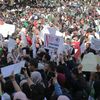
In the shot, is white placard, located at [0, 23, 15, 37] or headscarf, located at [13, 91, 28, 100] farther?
white placard, located at [0, 23, 15, 37]

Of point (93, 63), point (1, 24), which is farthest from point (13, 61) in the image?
point (1, 24)

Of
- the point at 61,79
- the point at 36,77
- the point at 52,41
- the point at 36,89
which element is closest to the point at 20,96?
the point at 36,89

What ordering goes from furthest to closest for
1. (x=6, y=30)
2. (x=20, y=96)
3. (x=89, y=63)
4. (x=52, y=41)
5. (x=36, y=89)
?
(x=6, y=30)
(x=52, y=41)
(x=89, y=63)
(x=36, y=89)
(x=20, y=96)

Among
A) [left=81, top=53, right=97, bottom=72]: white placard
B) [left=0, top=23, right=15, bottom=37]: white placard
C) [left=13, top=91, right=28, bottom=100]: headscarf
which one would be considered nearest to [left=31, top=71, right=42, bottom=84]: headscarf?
[left=81, top=53, right=97, bottom=72]: white placard

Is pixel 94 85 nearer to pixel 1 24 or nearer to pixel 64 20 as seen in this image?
pixel 1 24

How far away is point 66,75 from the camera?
974 centimetres

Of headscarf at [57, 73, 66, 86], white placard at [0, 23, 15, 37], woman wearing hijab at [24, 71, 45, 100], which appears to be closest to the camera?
woman wearing hijab at [24, 71, 45, 100]

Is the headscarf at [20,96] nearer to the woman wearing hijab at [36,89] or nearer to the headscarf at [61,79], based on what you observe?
the woman wearing hijab at [36,89]

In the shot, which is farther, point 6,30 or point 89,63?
point 6,30

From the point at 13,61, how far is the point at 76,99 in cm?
355

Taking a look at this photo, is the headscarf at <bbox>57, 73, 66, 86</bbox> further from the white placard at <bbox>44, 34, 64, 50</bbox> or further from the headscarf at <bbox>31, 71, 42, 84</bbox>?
the white placard at <bbox>44, 34, 64, 50</bbox>

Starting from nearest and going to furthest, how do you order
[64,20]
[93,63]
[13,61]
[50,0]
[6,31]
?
[93,63]
[13,61]
[6,31]
[64,20]
[50,0]

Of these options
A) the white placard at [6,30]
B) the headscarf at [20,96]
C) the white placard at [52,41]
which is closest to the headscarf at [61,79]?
the headscarf at [20,96]

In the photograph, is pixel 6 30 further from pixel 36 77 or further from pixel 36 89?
pixel 36 89
